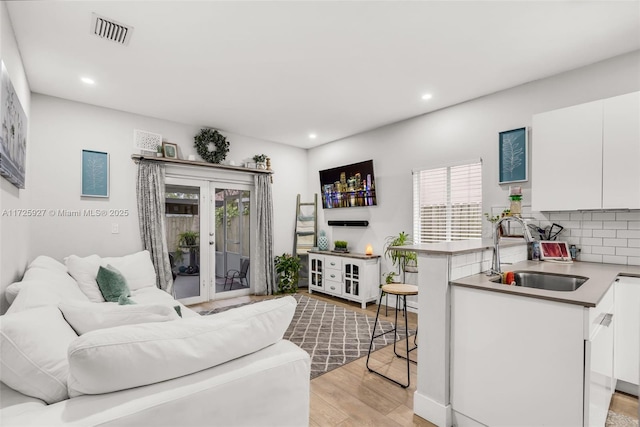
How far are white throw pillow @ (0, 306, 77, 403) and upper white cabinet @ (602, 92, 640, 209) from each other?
11.5ft

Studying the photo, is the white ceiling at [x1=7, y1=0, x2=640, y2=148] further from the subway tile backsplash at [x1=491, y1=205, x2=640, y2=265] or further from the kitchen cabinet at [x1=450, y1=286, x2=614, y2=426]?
the kitchen cabinet at [x1=450, y1=286, x2=614, y2=426]

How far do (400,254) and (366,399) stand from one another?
235cm

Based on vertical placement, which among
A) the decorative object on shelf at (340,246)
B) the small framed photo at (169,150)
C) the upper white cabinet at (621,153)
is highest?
the small framed photo at (169,150)

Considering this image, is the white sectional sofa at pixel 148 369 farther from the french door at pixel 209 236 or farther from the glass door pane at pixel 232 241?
the glass door pane at pixel 232 241

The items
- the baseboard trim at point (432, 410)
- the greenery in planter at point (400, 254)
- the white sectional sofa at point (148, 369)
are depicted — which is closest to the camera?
the white sectional sofa at point (148, 369)

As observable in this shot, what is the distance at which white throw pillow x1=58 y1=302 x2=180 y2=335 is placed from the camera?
1274 millimetres

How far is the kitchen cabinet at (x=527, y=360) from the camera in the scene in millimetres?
1511

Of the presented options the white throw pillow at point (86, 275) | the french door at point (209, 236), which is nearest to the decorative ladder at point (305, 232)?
the french door at point (209, 236)

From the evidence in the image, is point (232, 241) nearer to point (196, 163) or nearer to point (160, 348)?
point (196, 163)

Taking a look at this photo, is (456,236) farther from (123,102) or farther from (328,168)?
(123,102)

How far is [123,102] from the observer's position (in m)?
3.78

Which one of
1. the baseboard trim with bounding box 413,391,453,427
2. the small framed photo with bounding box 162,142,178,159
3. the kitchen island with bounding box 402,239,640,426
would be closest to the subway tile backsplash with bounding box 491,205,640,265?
the kitchen island with bounding box 402,239,640,426

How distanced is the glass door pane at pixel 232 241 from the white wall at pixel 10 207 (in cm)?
241

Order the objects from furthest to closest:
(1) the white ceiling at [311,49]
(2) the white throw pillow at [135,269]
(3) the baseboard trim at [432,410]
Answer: (2) the white throw pillow at [135,269] → (1) the white ceiling at [311,49] → (3) the baseboard trim at [432,410]
